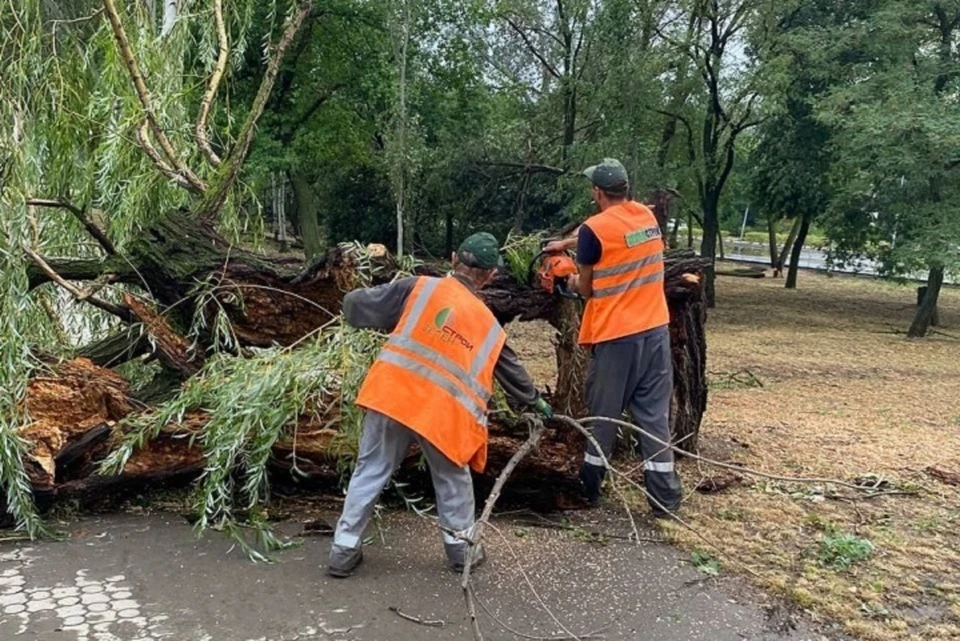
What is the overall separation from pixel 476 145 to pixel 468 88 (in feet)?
7.39

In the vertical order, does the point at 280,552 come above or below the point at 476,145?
below

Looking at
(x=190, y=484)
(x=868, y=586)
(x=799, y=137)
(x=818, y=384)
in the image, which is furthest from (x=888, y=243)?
(x=190, y=484)

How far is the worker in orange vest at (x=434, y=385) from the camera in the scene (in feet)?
11.3

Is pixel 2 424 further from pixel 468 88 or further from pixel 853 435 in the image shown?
pixel 468 88

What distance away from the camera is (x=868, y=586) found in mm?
3631

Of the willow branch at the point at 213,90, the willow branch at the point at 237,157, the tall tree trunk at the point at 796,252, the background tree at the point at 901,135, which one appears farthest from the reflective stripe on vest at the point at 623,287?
the tall tree trunk at the point at 796,252

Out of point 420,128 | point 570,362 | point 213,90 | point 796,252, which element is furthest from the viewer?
point 796,252

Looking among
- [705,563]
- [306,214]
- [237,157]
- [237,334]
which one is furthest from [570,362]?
[306,214]

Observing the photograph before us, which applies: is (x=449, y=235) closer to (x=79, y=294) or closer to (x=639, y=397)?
(x=79, y=294)

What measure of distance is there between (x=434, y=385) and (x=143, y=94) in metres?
3.19

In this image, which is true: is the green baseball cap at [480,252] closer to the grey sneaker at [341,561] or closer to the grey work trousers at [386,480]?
the grey work trousers at [386,480]

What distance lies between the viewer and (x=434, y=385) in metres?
3.45

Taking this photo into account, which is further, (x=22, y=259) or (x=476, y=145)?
(x=476, y=145)

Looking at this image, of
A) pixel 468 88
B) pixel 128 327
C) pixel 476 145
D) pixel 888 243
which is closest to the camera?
pixel 128 327
